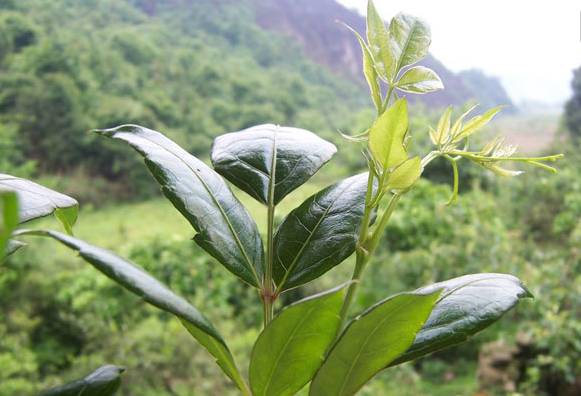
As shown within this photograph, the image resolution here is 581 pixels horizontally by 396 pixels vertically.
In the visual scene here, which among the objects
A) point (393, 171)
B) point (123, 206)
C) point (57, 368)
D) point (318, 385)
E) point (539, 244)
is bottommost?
point (123, 206)

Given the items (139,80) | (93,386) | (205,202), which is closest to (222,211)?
(205,202)

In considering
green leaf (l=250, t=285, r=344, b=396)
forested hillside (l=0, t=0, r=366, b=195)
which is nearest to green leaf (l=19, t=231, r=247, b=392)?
green leaf (l=250, t=285, r=344, b=396)

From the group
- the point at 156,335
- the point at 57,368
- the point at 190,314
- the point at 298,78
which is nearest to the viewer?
the point at 190,314

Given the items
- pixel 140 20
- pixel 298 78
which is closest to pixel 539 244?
pixel 298 78

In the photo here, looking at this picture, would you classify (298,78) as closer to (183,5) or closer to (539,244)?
(183,5)

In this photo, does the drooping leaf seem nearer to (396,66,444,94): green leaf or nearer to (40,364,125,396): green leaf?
(40,364,125,396): green leaf

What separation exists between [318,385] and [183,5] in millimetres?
16339

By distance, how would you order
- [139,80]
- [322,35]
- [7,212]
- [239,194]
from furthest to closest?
[322,35]
[139,80]
[239,194]
[7,212]

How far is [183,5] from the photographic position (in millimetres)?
15289

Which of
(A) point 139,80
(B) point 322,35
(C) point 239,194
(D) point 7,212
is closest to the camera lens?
(D) point 7,212

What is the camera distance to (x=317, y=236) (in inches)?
12.8

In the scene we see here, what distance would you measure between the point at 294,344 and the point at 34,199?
158mm

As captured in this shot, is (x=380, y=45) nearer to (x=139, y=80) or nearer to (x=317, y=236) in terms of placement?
A: (x=317, y=236)

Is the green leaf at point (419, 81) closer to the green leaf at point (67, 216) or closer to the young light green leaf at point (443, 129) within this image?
the young light green leaf at point (443, 129)
